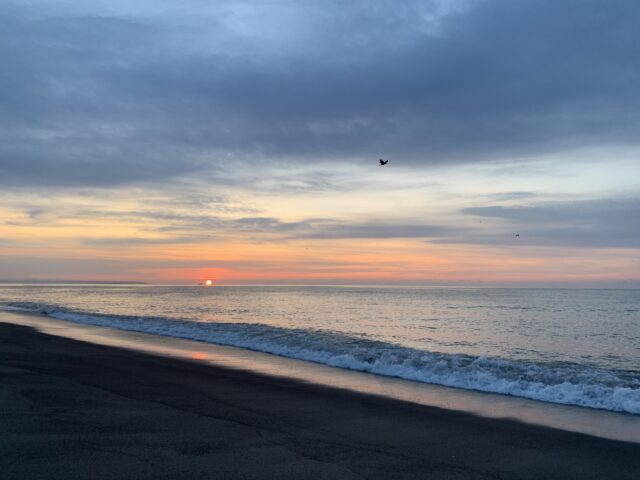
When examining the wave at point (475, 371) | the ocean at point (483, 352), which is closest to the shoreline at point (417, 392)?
the wave at point (475, 371)

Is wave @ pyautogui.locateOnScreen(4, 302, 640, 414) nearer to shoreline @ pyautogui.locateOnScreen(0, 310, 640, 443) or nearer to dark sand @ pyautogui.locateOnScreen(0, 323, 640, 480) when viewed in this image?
shoreline @ pyautogui.locateOnScreen(0, 310, 640, 443)

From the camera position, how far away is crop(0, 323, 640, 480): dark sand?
685cm

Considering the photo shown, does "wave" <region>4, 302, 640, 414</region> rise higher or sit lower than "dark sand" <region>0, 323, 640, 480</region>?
lower

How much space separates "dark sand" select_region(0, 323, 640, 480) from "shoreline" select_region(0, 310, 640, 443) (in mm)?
835

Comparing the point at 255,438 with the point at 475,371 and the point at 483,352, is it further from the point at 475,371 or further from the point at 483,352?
the point at 483,352

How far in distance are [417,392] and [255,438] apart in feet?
22.1

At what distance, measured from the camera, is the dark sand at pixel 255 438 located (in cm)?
685

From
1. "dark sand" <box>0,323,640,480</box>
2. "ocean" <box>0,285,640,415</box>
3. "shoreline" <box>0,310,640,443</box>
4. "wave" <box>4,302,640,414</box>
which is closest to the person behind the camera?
"dark sand" <box>0,323,640,480</box>

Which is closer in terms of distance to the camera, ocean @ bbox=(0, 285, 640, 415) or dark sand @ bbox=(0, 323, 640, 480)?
dark sand @ bbox=(0, 323, 640, 480)

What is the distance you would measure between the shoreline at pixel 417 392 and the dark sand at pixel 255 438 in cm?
84

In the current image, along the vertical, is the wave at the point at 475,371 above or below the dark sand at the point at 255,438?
below

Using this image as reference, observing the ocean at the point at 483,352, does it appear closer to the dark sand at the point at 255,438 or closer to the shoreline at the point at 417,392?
the shoreline at the point at 417,392

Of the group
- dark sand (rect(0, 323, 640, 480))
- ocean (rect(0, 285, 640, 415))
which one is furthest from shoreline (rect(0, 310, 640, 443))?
dark sand (rect(0, 323, 640, 480))

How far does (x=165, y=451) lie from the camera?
24.1ft
